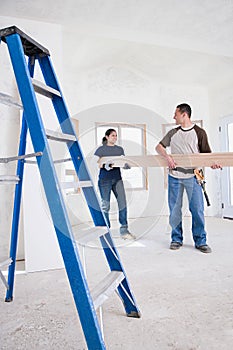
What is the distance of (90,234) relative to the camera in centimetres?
144

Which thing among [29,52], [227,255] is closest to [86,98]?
[227,255]

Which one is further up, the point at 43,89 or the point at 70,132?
the point at 43,89

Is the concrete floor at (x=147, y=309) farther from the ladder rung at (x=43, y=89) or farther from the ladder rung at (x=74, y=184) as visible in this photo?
the ladder rung at (x=43, y=89)

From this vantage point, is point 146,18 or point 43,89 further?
point 146,18

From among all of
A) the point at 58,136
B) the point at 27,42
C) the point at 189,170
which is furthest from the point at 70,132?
the point at 189,170

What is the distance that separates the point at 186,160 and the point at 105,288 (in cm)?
119

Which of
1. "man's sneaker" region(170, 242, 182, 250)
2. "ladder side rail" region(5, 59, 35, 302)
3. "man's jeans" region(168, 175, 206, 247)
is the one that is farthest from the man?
"ladder side rail" region(5, 59, 35, 302)

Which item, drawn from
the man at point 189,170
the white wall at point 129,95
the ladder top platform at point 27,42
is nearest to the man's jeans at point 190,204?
the man at point 189,170

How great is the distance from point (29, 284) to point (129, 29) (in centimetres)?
244

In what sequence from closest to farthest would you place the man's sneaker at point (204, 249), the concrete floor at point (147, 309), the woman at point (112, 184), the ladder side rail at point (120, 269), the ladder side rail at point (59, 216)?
the ladder side rail at point (59, 216) < the concrete floor at point (147, 309) < the ladder side rail at point (120, 269) < the man's sneaker at point (204, 249) < the woman at point (112, 184)

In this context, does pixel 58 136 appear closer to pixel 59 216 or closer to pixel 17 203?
pixel 59 216

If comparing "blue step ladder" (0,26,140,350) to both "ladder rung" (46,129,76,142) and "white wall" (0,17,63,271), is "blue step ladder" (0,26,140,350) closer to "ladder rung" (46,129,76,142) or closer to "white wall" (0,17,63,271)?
"ladder rung" (46,129,76,142)

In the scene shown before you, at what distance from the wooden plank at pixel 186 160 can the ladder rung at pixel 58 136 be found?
0.80 meters

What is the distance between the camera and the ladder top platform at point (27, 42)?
4.29 ft
